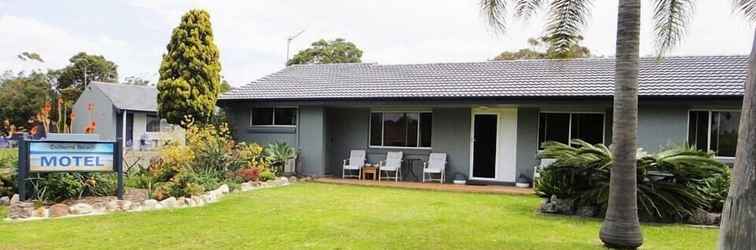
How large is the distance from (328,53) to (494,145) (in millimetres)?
27585

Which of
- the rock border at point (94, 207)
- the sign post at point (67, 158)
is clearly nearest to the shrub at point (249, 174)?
the rock border at point (94, 207)

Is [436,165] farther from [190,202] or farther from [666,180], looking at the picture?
[190,202]

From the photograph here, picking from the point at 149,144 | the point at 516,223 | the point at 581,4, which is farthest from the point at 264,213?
the point at 149,144

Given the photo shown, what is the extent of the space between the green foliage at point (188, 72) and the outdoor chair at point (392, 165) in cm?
776

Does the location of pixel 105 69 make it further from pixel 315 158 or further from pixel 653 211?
pixel 653 211

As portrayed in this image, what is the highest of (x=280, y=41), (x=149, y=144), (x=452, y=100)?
(x=280, y=41)

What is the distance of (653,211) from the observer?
9.22m

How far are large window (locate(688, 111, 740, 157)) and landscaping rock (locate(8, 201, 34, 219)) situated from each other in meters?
13.2

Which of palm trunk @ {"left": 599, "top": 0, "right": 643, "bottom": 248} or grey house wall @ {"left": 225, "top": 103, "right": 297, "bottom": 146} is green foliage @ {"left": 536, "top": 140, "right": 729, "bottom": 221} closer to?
palm trunk @ {"left": 599, "top": 0, "right": 643, "bottom": 248}

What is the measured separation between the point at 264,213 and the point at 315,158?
Answer: 7.05 meters

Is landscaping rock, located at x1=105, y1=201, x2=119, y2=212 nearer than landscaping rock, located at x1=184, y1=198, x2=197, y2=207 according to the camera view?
Yes

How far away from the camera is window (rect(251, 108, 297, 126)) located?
17.1m

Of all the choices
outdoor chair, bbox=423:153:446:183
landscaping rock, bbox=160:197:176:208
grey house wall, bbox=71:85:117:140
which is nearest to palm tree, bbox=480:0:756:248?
landscaping rock, bbox=160:197:176:208

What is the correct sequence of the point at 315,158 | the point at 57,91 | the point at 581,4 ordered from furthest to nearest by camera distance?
the point at 57,91, the point at 315,158, the point at 581,4
